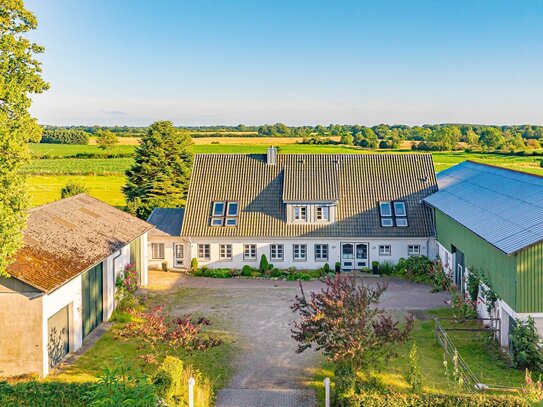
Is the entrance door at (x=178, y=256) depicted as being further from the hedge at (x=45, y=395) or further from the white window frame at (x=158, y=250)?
the hedge at (x=45, y=395)

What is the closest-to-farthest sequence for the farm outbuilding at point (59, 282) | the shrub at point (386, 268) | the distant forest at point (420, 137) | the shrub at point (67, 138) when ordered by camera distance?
the farm outbuilding at point (59, 282)
the shrub at point (386, 268)
the distant forest at point (420, 137)
the shrub at point (67, 138)

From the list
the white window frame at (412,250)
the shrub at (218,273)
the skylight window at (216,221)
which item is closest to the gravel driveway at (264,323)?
the shrub at (218,273)

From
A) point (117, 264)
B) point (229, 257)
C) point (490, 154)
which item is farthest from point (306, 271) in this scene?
point (490, 154)

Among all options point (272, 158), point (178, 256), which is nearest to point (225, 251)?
point (178, 256)

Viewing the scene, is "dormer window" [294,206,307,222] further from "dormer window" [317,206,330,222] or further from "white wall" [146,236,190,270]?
"white wall" [146,236,190,270]

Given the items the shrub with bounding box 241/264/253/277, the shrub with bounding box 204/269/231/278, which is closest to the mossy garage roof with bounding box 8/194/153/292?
the shrub with bounding box 204/269/231/278

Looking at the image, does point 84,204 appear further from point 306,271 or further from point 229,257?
point 306,271
